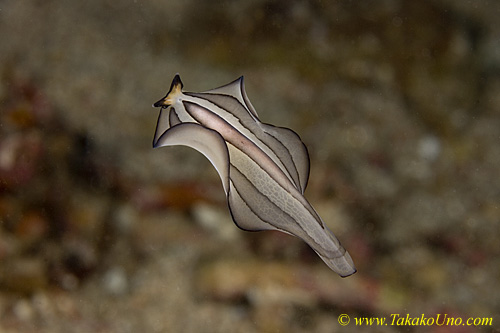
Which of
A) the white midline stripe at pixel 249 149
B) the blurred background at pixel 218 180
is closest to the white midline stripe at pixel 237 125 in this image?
the white midline stripe at pixel 249 149

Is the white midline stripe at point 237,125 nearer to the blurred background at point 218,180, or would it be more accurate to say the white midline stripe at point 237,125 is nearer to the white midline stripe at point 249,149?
the white midline stripe at point 249,149

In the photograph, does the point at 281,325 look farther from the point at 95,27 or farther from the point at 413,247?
the point at 95,27

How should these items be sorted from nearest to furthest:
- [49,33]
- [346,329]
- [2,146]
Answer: [346,329], [2,146], [49,33]

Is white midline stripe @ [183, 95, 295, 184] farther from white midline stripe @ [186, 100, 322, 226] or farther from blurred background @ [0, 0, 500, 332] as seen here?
blurred background @ [0, 0, 500, 332]

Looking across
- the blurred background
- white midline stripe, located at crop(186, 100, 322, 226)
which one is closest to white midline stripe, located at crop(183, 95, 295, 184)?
white midline stripe, located at crop(186, 100, 322, 226)

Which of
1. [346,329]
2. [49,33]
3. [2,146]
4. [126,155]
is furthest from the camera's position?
[49,33]

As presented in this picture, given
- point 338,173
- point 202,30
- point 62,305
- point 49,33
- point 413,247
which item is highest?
point 202,30

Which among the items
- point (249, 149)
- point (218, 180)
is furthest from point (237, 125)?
point (218, 180)

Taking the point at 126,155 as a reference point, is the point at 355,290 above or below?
below

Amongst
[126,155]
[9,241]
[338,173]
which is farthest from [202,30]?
[9,241]
